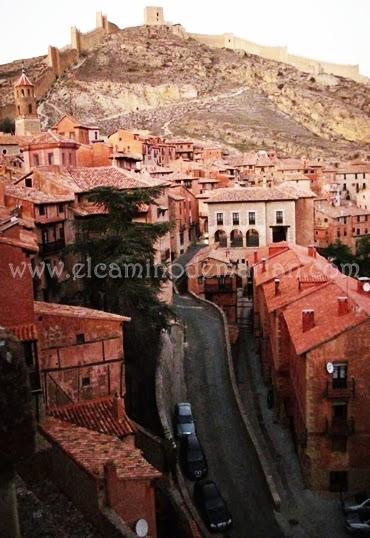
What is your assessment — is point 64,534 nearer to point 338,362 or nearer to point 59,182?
point 338,362

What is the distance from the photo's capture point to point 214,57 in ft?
551

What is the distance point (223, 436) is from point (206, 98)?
127 metres

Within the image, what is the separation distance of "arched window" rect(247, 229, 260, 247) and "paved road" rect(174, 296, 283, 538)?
18.7 m

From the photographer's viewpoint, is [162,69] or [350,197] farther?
[162,69]

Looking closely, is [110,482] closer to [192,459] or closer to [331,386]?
[192,459]

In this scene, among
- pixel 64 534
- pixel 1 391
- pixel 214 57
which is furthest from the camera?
pixel 214 57

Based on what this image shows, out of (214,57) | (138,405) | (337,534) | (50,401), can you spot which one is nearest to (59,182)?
(138,405)

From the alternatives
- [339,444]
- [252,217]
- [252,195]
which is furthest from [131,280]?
[252,195]

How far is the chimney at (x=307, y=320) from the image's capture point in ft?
86.3

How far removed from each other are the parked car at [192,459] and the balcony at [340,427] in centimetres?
519

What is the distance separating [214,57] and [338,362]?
156 metres

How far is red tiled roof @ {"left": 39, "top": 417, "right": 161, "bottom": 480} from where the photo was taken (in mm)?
16047

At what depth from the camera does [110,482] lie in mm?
15312

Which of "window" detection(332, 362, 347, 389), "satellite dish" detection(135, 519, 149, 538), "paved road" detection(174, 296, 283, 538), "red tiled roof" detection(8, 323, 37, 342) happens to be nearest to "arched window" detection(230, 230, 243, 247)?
"paved road" detection(174, 296, 283, 538)
